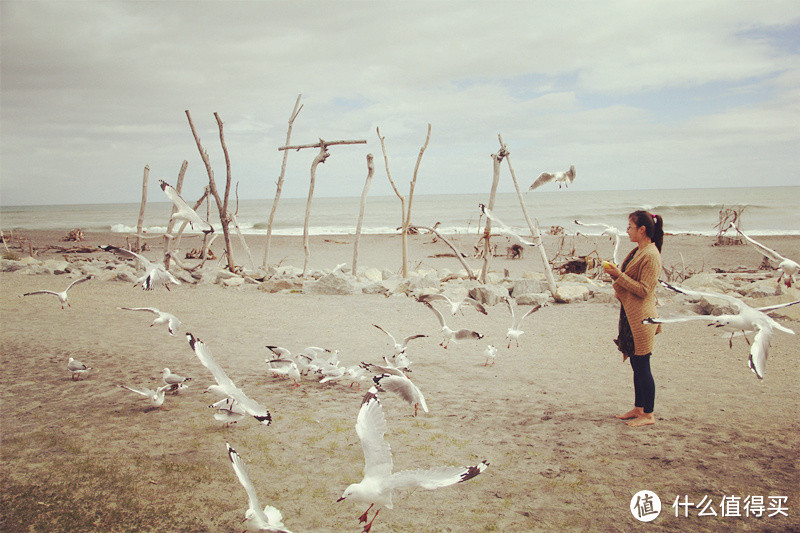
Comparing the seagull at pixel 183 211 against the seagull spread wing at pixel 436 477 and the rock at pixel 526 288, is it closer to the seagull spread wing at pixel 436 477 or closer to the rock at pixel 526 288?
the seagull spread wing at pixel 436 477

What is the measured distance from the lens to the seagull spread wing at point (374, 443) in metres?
2.33

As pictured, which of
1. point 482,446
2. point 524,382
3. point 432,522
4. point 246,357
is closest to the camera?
point 432,522

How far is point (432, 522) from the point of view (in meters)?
2.72

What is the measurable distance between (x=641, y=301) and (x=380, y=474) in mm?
2428

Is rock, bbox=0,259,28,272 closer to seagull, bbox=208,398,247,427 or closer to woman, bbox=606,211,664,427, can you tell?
seagull, bbox=208,398,247,427

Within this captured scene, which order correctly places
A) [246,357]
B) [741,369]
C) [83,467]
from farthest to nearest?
[246,357], [741,369], [83,467]

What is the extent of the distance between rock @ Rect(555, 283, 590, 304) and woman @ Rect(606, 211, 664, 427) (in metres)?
4.99

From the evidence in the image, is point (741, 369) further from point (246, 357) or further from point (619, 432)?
point (246, 357)

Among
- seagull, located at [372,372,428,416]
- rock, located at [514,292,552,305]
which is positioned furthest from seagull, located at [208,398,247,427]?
rock, located at [514,292,552,305]

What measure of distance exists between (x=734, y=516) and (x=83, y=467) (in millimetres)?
3953

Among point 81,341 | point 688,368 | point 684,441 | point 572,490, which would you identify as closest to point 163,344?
point 81,341

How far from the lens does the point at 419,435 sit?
3736mm

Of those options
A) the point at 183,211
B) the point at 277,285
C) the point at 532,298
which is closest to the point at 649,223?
the point at 183,211

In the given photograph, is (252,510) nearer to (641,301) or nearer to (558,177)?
(641,301)
